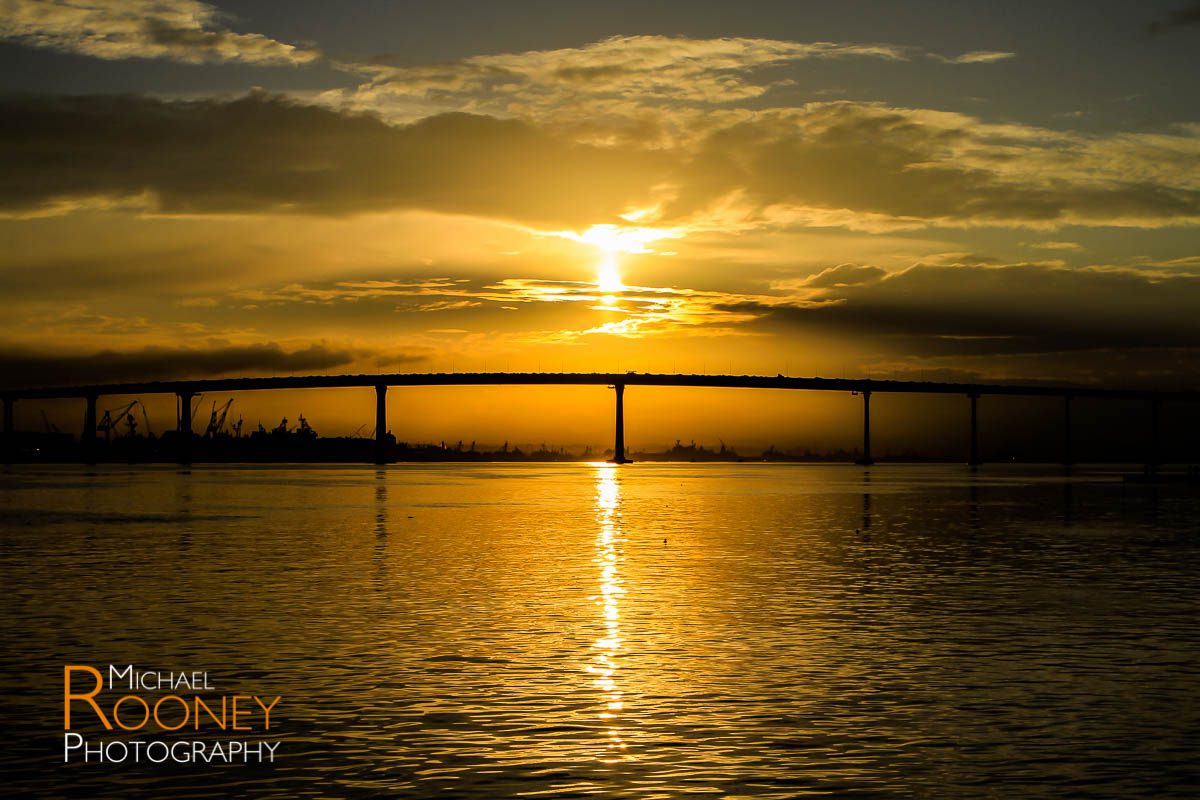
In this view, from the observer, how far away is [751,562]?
4731 centimetres

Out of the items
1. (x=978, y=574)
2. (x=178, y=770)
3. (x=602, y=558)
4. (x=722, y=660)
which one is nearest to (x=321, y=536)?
(x=602, y=558)

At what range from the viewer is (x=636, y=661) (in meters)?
24.6

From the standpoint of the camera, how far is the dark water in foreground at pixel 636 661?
52.7 ft

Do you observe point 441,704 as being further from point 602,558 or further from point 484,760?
point 602,558

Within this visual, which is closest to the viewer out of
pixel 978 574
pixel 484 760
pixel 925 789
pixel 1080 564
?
pixel 925 789

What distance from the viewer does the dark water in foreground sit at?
16.1 m

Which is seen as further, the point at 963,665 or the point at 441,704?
the point at 963,665

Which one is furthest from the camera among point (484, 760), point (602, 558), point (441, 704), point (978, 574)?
point (602, 558)

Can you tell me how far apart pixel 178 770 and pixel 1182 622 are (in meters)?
23.0

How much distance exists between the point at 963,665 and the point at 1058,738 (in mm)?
6190

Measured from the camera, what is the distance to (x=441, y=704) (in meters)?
20.3

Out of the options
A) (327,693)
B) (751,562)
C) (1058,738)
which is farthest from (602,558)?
(1058,738)

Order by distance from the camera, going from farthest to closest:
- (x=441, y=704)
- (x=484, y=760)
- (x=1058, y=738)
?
(x=441, y=704) < (x=1058, y=738) < (x=484, y=760)

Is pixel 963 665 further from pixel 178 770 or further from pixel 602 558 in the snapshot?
pixel 602 558
